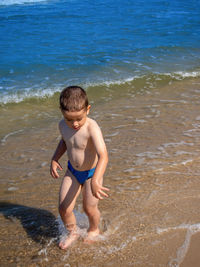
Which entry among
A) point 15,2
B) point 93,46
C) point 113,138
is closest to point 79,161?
point 113,138

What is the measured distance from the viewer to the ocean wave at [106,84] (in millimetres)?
7207

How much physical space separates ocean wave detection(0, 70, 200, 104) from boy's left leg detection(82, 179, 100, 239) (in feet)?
15.2

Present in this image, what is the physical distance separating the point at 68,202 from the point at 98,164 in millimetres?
457

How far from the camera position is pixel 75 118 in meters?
2.61

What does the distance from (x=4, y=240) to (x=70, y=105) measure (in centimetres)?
141

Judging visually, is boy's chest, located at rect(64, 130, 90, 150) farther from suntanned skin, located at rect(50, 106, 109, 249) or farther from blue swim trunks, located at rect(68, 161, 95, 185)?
blue swim trunks, located at rect(68, 161, 95, 185)

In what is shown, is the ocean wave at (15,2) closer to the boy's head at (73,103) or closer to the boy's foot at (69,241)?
the boy's head at (73,103)

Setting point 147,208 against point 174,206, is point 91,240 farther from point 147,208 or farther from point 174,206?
point 174,206

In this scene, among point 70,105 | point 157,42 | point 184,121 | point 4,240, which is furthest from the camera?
point 157,42

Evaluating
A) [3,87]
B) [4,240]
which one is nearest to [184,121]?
[4,240]

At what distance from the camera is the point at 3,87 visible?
7840mm

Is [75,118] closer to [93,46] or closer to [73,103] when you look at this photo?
[73,103]

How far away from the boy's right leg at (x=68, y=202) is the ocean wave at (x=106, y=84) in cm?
457

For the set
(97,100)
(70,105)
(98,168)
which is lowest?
(97,100)
